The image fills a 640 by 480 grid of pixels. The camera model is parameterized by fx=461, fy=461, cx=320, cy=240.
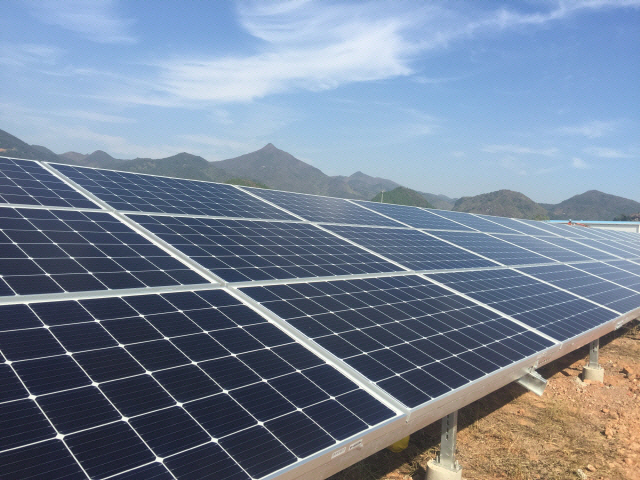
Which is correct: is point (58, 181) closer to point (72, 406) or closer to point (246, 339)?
point (246, 339)

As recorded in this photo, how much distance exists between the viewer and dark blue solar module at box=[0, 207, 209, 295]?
786 centimetres

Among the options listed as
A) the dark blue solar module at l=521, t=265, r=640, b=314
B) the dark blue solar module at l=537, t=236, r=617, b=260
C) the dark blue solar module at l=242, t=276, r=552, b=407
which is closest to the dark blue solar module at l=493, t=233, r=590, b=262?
the dark blue solar module at l=537, t=236, r=617, b=260

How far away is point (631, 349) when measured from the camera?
2236 cm

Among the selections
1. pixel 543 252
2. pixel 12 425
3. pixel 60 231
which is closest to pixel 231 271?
pixel 60 231

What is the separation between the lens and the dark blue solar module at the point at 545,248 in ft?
78.4

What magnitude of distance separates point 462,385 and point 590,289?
12674 mm

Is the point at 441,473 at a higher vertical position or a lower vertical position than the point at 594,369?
higher

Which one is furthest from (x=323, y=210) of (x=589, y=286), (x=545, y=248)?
(x=545, y=248)

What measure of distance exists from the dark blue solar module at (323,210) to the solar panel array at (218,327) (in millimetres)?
2015

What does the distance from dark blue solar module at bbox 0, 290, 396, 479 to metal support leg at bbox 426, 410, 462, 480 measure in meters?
3.95

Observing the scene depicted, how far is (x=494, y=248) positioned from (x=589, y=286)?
4464mm

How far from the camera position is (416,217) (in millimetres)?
26203

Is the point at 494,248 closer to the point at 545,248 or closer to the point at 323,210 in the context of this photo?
the point at 545,248

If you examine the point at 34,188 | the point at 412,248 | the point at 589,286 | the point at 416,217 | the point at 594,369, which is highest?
the point at 34,188
